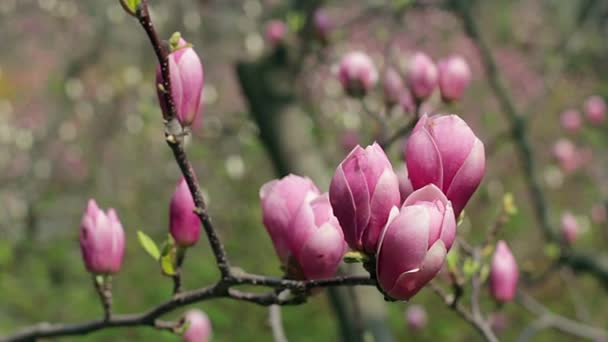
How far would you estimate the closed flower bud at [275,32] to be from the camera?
2.77 metres

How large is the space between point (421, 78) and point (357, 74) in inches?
10.6

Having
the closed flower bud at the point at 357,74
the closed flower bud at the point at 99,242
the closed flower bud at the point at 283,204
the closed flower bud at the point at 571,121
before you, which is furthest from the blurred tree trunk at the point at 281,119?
the closed flower bud at the point at 571,121

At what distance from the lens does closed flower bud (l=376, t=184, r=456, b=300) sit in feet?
2.63

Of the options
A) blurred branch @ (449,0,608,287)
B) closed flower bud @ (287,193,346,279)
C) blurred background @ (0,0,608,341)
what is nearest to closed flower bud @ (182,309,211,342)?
blurred background @ (0,0,608,341)

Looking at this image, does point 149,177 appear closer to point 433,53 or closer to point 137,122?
point 137,122

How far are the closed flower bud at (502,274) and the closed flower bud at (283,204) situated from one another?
2.50 feet

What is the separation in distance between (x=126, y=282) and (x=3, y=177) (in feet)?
11.1

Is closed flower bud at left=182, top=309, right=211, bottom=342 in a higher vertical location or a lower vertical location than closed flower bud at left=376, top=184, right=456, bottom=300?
lower

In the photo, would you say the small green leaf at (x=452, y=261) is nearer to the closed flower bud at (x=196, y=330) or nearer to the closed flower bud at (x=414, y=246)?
the closed flower bud at (x=414, y=246)

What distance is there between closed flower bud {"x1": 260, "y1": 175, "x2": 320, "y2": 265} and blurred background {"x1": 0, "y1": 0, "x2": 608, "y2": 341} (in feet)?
3.87

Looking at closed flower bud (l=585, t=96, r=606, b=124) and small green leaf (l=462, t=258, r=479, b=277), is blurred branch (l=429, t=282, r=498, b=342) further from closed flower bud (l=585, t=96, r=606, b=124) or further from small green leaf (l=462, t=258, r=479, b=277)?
closed flower bud (l=585, t=96, r=606, b=124)

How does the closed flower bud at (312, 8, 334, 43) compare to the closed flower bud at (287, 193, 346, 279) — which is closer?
the closed flower bud at (287, 193, 346, 279)

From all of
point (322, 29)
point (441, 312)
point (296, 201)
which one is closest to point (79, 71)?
point (441, 312)

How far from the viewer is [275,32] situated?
282cm
